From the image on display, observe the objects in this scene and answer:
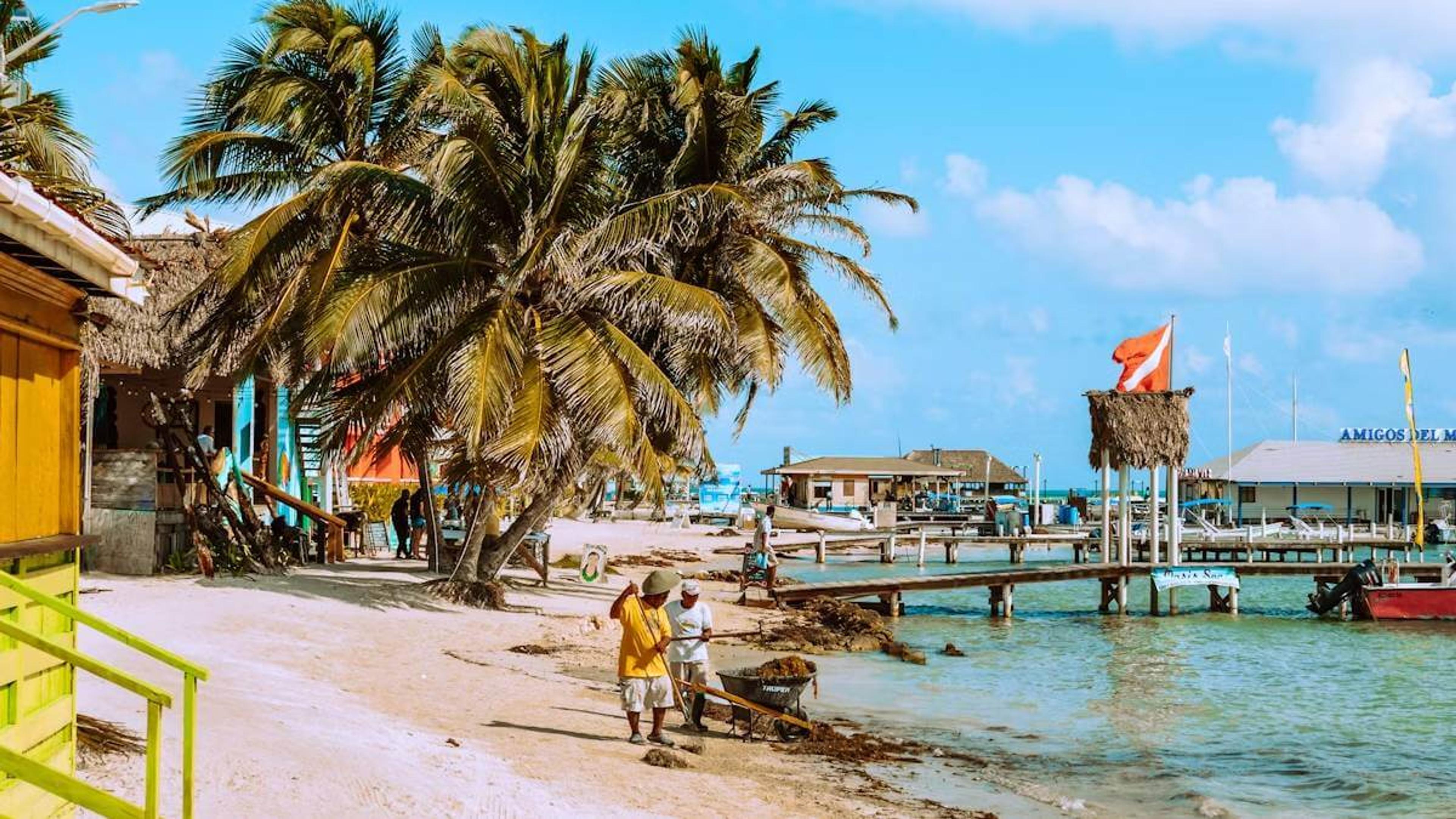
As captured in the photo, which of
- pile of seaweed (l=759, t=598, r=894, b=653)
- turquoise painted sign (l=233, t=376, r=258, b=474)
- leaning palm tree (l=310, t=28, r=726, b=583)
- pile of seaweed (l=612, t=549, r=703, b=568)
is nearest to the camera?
leaning palm tree (l=310, t=28, r=726, b=583)

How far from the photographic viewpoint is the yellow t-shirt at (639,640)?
37.6 ft

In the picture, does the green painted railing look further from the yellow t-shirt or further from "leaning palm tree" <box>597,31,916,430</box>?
"leaning palm tree" <box>597,31,916,430</box>

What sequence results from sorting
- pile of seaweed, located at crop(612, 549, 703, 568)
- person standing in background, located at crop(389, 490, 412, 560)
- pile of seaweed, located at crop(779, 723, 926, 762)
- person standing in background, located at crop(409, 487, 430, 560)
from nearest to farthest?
pile of seaweed, located at crop(779, 723, 926, 762)
person standing in background, located at crop(389, 490, 412, 560)
person standing in background, located at crop(409, 487, 430, 560)
pile of seaweed, located at crop(612, 549, 703, 568)

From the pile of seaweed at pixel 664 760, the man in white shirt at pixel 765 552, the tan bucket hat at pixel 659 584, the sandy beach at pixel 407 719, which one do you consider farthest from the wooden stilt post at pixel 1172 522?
the pile of seaweed at pixel 664 760

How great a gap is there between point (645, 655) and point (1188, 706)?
9.64 meters

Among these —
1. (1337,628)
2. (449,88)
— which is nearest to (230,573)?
(449,88)

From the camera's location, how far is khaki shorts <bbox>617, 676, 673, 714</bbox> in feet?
37.9

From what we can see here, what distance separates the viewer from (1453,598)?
28078 mm

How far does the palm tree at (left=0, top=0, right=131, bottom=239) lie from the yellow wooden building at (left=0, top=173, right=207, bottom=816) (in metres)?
0.32

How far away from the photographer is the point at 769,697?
13.0 metres

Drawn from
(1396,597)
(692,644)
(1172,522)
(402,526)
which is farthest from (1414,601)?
(692,644)

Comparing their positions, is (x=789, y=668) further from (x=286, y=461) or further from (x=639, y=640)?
(x=286, y=461)

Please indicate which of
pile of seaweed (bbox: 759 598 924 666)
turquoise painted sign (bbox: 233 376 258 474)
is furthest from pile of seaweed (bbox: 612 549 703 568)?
turquoise painted sign (bbox: 233 376 258 474)

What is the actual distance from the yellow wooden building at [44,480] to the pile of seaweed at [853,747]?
24.3 ft
